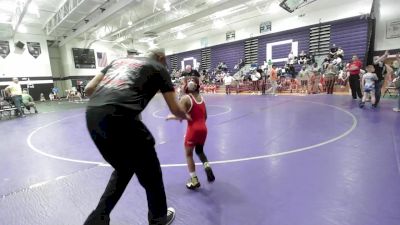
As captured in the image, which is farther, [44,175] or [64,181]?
[44,175]

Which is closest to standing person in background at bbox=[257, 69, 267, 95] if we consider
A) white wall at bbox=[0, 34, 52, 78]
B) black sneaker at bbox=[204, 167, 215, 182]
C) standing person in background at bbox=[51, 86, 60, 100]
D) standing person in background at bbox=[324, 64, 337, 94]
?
standing person in background at bbox=[324, 64, 337, 94]

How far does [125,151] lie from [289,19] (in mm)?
17125

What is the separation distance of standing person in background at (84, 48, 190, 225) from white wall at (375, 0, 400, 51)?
14870 mm

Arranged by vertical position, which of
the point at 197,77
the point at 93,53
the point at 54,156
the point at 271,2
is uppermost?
the point at 271,2

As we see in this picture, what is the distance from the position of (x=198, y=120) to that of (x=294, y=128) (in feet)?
11.0

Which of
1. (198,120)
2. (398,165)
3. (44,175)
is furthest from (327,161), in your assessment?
(44,175)

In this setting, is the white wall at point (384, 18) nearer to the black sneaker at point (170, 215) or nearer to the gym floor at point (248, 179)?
the gym floor at point (248, 179)

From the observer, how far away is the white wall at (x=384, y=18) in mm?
11977

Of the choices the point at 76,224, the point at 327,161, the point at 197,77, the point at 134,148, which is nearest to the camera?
the point at 134,148

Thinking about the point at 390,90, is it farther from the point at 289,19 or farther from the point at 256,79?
the point at 289,19

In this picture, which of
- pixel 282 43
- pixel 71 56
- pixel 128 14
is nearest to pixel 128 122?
pixel 128 14

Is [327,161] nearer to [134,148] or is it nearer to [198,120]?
[198,120]

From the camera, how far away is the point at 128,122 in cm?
161

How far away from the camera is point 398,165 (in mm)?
3072
